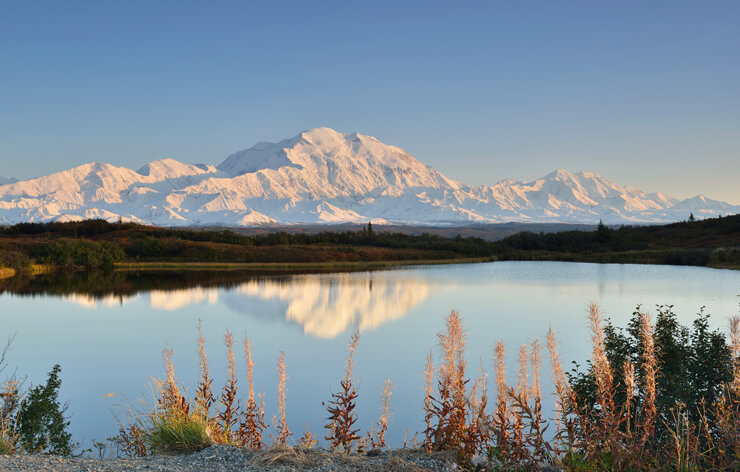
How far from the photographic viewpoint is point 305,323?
77.4 feet

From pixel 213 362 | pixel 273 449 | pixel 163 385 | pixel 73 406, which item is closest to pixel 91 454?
pixel 163 385

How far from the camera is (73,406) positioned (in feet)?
40.7

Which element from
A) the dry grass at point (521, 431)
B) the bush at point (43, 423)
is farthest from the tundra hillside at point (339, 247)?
the dry grass at point (521, 431)

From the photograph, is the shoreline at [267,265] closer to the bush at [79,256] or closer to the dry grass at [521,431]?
the bush at [79,256]

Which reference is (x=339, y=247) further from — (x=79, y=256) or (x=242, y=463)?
Answer: (x=242, y=463)

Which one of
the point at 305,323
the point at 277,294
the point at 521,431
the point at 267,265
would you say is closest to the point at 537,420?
the point at 521,431

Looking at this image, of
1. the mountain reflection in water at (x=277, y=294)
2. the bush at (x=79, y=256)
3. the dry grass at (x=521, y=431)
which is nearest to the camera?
the dry grass at (x=521, y=431)

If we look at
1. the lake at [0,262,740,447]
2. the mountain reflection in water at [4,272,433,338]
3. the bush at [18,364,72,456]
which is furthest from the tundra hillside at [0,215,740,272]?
the bush at [18,364,72,456]

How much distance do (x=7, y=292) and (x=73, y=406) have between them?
2702 centimetres

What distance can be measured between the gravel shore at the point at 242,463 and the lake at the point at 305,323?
3.95m

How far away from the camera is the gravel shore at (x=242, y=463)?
199 inches

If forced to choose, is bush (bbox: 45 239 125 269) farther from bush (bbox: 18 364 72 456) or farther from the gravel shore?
the gravel shore

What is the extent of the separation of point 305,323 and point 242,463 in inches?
722

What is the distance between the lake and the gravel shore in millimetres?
3947
